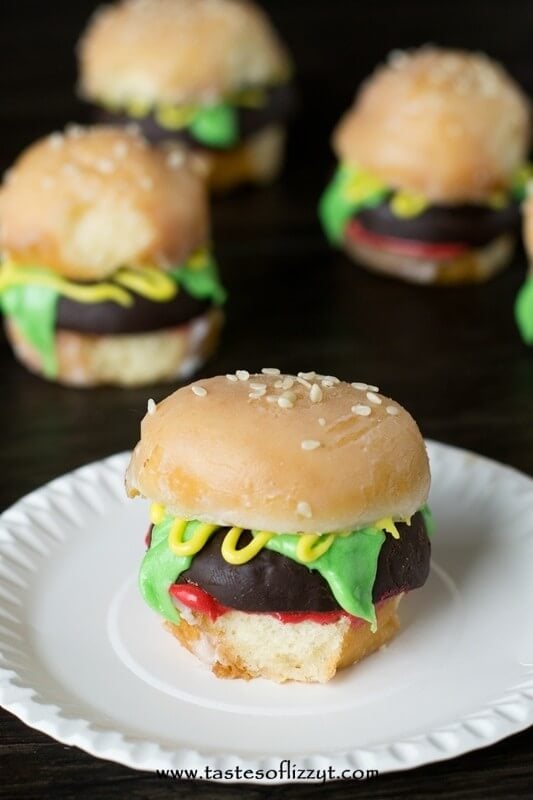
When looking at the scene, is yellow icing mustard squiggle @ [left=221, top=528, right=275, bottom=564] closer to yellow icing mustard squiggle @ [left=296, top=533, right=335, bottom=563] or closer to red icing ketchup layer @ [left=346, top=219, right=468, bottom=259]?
yellow icing mustard squiggle @ [left=296, top=533, right=335, bottom=563]

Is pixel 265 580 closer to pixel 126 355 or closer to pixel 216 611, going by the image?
pixel 216 611

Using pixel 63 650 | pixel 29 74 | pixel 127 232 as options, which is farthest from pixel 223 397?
pixel 29 74

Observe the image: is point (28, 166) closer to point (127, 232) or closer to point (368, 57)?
point (127, 232)

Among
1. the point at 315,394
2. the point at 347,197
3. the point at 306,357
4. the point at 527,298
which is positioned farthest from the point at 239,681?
the point at 347,197

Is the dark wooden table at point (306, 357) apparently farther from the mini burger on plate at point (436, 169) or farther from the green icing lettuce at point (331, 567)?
the green icing lettuce at point (331, 567)

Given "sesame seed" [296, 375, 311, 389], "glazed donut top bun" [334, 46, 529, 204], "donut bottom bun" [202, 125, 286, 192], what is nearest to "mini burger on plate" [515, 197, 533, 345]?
"glazed donut top bun" [334, 46, 529, 204]

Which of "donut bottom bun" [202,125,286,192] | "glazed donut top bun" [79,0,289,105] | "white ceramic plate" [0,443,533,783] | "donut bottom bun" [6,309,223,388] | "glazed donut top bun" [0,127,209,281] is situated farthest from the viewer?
"donut bottom bun" [202,125,286,192]
